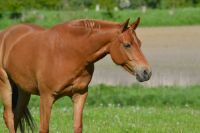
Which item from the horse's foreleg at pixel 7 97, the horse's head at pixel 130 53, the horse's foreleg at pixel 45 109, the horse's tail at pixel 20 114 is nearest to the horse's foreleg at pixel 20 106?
the horse's tail at pixel 20 114

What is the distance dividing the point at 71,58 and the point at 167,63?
49.0 feet

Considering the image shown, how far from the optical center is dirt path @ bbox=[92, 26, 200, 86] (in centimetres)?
1891

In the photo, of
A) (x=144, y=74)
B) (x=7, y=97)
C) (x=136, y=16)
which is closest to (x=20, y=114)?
(x=7, y=97)

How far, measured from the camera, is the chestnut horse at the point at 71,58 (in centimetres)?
752

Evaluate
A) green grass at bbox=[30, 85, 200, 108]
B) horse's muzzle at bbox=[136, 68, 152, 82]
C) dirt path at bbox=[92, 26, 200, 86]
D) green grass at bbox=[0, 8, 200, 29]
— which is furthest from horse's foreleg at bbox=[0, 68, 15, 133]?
green grass at bbox=[0, 8, 200, 29]

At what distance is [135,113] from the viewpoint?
39.0ft

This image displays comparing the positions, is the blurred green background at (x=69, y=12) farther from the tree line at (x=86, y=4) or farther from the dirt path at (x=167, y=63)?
the dirt path at (x=167, y=63)

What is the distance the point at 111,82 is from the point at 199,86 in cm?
273

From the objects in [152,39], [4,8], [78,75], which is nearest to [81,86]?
[78,75]

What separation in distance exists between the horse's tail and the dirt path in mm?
8300

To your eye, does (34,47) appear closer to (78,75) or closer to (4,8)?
(78,75)

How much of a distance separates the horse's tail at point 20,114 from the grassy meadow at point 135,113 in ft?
2.10

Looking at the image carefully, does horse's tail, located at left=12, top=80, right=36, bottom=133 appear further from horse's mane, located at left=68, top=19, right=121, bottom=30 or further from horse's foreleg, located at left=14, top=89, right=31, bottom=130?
horse's mane, located at left=68, top=19, right=121, bottom=30

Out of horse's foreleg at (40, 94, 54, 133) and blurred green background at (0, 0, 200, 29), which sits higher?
horse's foreleg at (40, 94, 54, 133)
